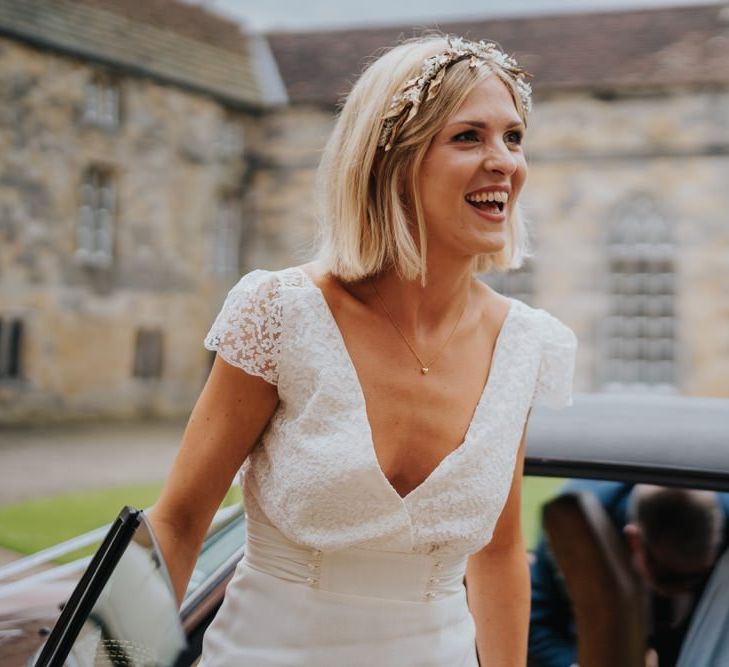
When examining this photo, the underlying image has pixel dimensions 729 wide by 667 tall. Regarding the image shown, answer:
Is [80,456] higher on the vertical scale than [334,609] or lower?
lower

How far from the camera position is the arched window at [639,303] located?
70.2 ft

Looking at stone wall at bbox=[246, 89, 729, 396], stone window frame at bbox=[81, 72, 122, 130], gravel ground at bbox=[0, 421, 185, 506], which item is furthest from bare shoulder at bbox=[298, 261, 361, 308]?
stone window frame at bbox=[81, 72, 122, 130]

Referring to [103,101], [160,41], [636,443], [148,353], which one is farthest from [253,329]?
[160,41]

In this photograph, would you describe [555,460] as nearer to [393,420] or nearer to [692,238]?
[393,420]

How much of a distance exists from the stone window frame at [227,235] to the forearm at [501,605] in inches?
882

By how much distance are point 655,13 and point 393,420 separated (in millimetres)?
24253

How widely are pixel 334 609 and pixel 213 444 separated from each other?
0.33 m

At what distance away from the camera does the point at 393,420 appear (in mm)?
1484

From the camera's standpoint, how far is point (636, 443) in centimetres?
200

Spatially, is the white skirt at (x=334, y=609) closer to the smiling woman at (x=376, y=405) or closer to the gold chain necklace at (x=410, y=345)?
the smiling woman at (x=376, y=405)

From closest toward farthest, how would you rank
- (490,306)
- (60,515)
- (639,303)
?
(490,306) → (60,515) → (639,303)

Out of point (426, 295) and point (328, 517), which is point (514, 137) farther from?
point (328, 517)

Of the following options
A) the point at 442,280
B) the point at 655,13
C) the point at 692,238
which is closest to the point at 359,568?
the point at 442,280

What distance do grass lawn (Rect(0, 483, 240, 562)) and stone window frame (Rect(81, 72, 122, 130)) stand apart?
12052 mm
